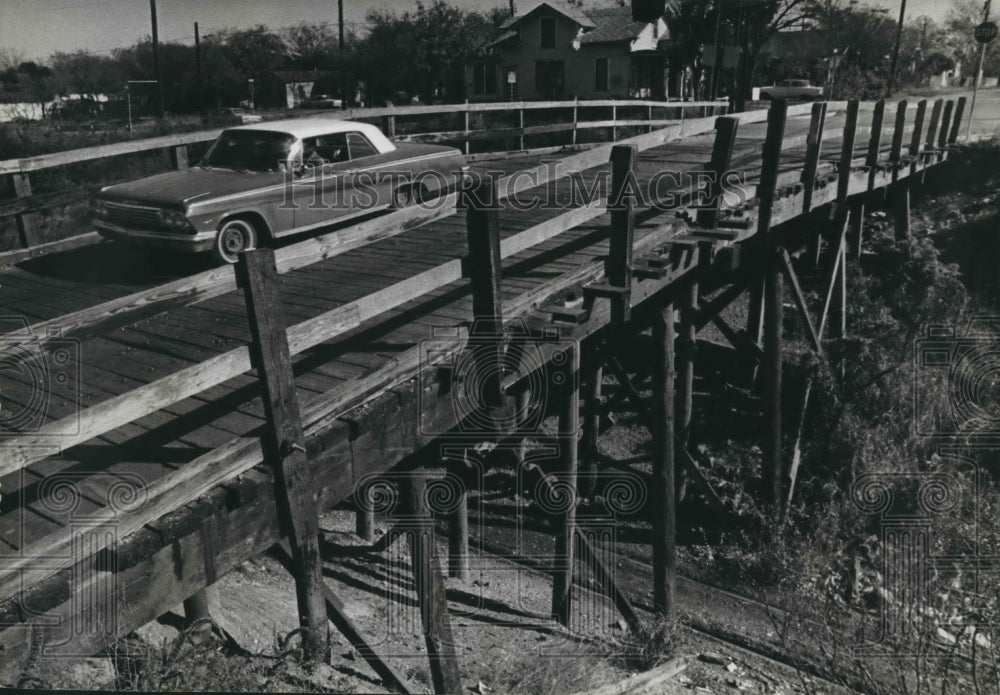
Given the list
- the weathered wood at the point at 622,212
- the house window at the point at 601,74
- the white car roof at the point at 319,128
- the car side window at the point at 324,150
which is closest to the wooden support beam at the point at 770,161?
the weathered wood at the point at 622,212

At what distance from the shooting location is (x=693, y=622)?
755 centimetres

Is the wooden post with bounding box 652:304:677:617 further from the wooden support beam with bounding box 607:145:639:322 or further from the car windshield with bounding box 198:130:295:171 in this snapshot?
the car windshield with bounding box 198:130:295:171

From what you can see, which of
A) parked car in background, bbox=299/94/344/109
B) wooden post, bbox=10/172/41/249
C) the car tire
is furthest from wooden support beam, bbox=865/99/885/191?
parked car in background, bbox=299/94/344/109

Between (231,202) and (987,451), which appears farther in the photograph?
(987,451)

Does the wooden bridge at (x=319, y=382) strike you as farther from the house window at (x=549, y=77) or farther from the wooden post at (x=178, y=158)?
the house window at (x=549, y=77)

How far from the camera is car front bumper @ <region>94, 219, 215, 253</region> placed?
6.77 metres

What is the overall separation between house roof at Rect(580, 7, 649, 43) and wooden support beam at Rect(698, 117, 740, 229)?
2576 centimetres

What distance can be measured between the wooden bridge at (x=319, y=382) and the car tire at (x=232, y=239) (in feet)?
2.31

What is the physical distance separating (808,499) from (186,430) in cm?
827

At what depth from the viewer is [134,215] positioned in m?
7.03

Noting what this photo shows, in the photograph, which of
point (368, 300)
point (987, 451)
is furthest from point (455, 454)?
point (987, 451)

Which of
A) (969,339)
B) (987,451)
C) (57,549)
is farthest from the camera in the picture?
(969,339)

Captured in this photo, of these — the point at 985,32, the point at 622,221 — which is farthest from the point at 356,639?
the point at 985,32

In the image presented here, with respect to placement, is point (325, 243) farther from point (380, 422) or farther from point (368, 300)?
point (380, 422)
